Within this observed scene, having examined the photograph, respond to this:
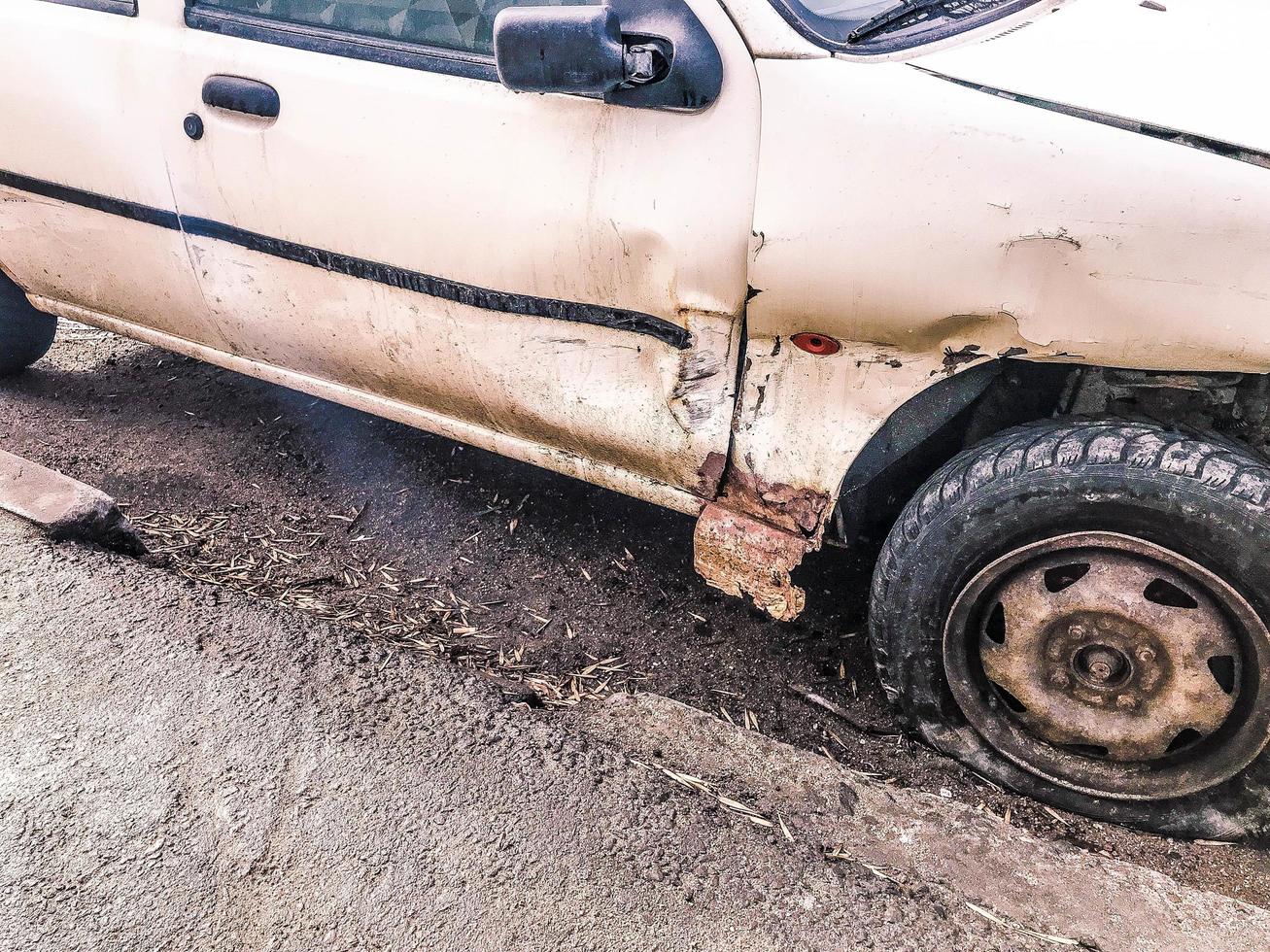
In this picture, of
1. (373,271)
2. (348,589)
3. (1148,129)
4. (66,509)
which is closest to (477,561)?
(348,589)

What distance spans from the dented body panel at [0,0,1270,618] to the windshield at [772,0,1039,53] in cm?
4

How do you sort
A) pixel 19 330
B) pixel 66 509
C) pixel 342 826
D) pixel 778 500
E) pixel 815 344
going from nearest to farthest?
1. pixel 342 826
2. pixel 815 344
3. pixel 778 500
4. pixel 66 509
5. pixel 19 330

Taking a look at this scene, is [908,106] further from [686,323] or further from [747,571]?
[747,571]

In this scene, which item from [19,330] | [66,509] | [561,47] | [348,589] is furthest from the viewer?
[19,330]

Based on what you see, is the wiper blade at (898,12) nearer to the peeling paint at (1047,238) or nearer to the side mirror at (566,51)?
Result: the side mirror at (566,51)

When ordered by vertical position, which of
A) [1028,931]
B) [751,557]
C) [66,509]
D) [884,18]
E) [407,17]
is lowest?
[66,509]

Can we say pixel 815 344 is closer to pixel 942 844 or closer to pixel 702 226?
pixel 702 226

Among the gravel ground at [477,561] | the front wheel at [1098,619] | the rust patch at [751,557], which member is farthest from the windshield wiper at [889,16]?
the gravel ground at [477,561]

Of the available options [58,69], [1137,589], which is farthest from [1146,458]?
[58,69]

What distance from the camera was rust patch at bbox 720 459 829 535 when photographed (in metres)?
2.21

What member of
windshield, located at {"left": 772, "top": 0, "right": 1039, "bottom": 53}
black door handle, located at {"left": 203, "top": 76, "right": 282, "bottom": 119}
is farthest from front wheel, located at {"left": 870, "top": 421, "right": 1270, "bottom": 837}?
black door handle, located at {"left": 203, "top": 76, "right": 282, "bottom": 119}

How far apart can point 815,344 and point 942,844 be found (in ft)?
3.47

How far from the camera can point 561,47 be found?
6.06 feet

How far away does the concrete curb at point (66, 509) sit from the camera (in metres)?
2.71
